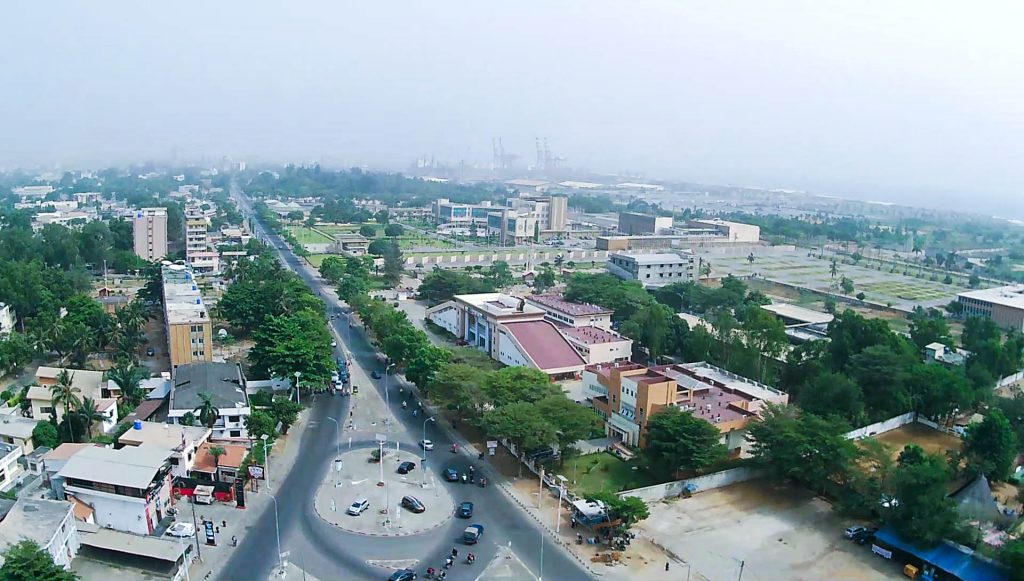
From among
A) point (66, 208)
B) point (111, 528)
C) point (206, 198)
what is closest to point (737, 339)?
point (111, 528)

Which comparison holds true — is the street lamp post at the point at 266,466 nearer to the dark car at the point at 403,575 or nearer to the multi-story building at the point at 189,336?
the dark car at the point at 403,575

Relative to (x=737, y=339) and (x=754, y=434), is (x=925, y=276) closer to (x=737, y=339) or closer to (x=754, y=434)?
Answer: (x=737, y=339)

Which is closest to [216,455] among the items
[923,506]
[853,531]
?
[853,531]

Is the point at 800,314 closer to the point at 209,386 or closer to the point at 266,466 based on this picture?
the point at 266,466

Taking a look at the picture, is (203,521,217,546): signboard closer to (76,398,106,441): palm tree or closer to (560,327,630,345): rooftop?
(76,398,106,441): palm tree

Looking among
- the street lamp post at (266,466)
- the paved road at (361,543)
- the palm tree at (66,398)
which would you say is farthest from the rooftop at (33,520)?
the palm tree at (66,398)

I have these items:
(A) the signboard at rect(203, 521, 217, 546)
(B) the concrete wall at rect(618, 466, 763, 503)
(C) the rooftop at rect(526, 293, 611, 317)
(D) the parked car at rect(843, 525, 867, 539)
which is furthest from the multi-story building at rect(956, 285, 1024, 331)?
(A) the signboard at rect(203, 521, 217, 546)
